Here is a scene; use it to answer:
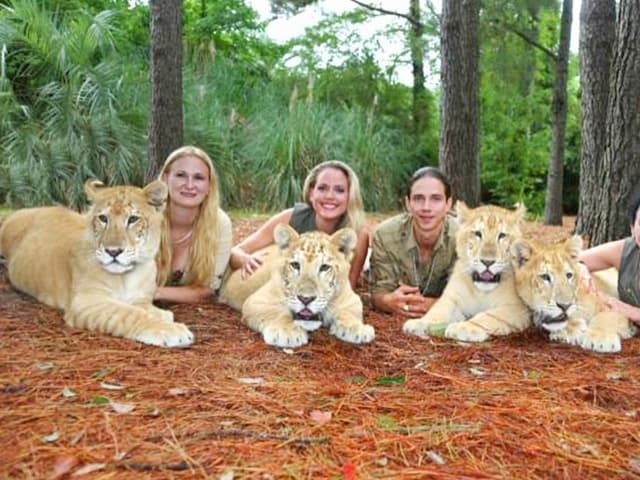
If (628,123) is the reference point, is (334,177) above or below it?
below

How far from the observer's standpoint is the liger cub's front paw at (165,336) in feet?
13.8

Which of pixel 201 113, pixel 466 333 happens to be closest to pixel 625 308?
pixel 466 333

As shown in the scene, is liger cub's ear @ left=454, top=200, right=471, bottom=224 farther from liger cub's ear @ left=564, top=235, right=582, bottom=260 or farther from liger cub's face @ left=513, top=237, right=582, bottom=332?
liger cub's ear @ left=564, top=235, right=582, bottom=260

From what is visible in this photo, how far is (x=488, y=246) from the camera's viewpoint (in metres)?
4.69

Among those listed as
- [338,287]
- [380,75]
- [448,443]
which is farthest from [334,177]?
[380,75]

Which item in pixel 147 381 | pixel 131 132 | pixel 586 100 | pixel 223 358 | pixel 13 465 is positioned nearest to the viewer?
pixel 13 465

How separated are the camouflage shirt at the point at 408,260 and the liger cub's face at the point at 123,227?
5.91 feet

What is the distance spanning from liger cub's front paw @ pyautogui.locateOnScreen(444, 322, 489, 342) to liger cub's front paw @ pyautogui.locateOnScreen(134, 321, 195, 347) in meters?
1.63

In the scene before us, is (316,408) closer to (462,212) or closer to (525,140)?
(462,212)

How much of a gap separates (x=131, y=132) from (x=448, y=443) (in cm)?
1024

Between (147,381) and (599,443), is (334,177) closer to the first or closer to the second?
(147,381)

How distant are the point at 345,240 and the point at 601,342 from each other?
1686 millimetres

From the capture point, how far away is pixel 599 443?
9.47 ft

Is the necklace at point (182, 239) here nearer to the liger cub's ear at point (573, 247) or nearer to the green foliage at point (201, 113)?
the liger cub's ear at point (573, 247)
